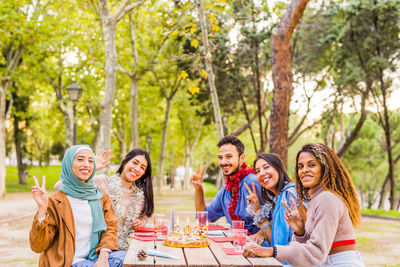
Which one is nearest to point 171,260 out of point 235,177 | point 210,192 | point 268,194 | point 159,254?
point 159,254

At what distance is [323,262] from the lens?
→ 319 cm

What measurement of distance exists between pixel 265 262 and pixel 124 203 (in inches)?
93.1

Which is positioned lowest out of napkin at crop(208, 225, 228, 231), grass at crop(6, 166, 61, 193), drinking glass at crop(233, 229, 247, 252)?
grass at crop(6, 166, 61, 193)

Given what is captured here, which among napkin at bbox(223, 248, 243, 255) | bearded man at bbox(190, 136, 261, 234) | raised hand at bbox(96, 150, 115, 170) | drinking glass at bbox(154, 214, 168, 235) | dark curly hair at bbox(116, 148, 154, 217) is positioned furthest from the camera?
bearded man at bbox(190, 136, 261, 234)

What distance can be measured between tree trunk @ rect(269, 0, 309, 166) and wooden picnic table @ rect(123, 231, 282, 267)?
7186mm

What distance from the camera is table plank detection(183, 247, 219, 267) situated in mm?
2859

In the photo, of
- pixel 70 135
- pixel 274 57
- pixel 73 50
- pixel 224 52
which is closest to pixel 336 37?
pixel 224 52

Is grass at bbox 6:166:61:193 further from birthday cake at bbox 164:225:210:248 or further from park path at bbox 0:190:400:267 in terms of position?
birthday cake at bbox 164:225:210:248

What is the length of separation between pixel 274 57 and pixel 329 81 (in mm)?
11756

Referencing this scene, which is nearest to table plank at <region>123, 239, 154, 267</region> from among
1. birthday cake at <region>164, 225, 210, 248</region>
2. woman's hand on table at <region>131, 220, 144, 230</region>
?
birthday cake at <region>164, 225, 210, 248</region>

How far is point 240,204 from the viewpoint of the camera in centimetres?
517

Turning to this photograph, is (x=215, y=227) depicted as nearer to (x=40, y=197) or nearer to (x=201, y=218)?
(x=201, y=218)

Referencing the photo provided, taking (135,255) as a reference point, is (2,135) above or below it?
above

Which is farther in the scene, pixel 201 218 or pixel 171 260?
pixel 201 218
